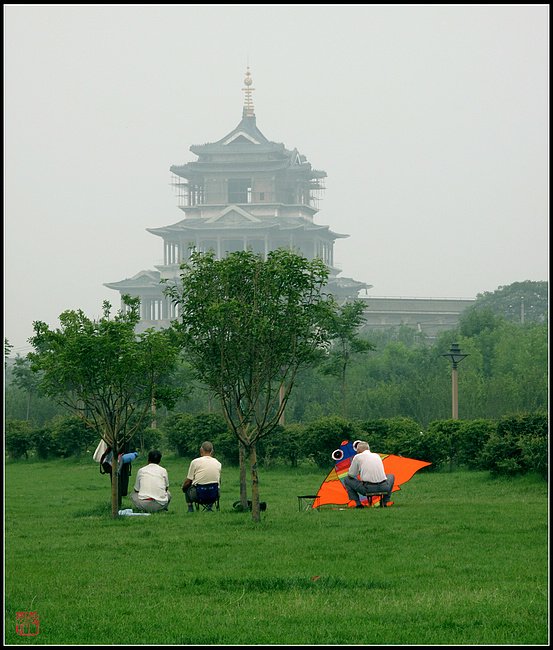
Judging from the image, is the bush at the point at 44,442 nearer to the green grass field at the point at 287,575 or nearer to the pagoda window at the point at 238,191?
the green grass field at the point at 287,575

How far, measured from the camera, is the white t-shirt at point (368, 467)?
9625 mm

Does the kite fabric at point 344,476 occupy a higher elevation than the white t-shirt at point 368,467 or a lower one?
lower

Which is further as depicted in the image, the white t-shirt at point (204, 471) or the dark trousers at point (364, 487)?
the dark trousers at point (364, 487)

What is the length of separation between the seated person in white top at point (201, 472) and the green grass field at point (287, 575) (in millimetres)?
293

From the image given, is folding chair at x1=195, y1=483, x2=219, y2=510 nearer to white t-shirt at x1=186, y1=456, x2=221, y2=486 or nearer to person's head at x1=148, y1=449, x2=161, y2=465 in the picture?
white t-shirt at x1=186, y1=456, x2=221, y2=486

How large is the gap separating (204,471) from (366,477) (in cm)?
182

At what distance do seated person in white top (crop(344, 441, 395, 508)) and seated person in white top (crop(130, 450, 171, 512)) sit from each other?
6.93 ft

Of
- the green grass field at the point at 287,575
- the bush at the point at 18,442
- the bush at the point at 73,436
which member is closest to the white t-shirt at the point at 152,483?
the green grass field at the point at 287,575

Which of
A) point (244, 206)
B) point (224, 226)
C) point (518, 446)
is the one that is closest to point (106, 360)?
point (518, 446)

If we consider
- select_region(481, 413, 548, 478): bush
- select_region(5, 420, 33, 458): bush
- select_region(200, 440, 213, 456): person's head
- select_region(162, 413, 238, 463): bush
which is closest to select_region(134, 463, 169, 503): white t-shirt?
select_region(200, 440, 213, 456): person's head

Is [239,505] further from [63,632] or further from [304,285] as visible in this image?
[63,632]

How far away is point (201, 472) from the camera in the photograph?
942 cm

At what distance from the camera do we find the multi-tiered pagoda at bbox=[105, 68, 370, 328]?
6366 centimetres

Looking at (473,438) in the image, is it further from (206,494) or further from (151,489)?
(151,489)
